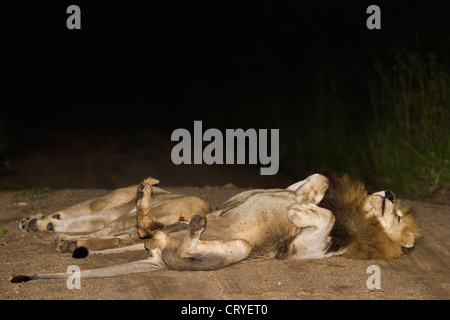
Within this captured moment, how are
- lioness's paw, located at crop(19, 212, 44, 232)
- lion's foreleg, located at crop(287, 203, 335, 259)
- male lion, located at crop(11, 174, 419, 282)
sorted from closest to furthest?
male lion, located at crop(11, 174, 419, 282), lion's foreleg, located at crop(287, 203, 335, 259), lioness's paw, located at crop(19, 212, 44, 232)

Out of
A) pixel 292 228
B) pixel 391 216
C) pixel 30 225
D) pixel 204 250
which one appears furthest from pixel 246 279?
pixel 30 225

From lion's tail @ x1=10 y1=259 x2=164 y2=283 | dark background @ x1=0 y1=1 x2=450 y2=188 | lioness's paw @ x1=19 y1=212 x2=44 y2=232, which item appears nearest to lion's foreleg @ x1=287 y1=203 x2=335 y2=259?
lion's tail @ x1=10 y1=259 x2=164 y2=283

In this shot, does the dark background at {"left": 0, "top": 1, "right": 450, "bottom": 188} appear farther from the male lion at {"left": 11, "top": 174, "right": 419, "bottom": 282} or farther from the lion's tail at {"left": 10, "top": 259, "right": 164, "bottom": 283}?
the lion's tail at {"left": 10, "top": 259, "right": 164, "bottom": 283}

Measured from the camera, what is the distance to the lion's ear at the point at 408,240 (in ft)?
17.3

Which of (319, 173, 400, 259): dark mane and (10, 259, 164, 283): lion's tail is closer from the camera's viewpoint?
(10, 259, 164, 283): lion's tail

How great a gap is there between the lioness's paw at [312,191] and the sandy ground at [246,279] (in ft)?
1.60

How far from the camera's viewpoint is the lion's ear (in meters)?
5.27

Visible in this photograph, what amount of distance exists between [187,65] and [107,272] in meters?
21.2

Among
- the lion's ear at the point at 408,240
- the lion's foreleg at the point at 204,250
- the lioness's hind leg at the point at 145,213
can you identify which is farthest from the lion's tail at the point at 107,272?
the lion's ear at the point at 408,240

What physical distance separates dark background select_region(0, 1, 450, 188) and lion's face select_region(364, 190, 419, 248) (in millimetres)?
5858

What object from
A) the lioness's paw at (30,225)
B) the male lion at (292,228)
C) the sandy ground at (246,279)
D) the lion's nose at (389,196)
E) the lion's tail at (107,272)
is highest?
the lion's nose at (389,196)

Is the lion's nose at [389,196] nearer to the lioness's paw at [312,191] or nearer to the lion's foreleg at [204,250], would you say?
the lioness's paw at [312,191]

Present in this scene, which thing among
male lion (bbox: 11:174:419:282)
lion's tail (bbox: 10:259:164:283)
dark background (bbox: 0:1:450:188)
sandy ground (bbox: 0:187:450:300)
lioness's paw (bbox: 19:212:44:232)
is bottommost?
sandy ground (bbox: 0:187:450:300)

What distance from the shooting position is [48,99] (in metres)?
23.8
